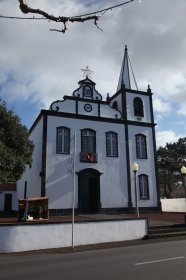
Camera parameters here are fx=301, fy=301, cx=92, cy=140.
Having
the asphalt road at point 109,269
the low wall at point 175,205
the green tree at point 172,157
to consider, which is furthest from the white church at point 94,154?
the green tree at point 172,157

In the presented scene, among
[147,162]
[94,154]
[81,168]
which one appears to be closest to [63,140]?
[81,168]

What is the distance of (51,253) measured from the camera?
12.2 meters

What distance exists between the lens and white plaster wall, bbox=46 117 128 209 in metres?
22.4

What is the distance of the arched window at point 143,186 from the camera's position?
25.5 meters

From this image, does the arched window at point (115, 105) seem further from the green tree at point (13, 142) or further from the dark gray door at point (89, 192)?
the green tree at point (13, 142)

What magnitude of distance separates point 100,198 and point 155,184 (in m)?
5.46

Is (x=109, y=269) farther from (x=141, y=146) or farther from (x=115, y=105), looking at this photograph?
(x=115, y=105)

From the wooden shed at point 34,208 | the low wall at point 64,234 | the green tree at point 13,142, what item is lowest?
A: the low wall at point 64,234

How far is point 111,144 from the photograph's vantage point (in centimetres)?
2541

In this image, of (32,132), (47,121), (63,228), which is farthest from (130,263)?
(32,132)

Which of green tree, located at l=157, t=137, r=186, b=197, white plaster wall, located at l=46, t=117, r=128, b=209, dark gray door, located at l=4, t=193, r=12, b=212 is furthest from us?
green tree, located at l=157, t=137, r=186, b=197

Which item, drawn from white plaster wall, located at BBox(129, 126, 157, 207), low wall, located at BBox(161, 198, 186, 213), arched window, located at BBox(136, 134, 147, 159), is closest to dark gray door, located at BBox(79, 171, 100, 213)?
white plaster wall, located at BBox(129, 126, 157, 207)

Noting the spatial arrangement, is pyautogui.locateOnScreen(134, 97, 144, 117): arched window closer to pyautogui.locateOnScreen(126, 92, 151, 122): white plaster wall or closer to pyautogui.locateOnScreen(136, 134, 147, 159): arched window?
pyautogui.locateOnScreen(126, 92, 151, 122): white plaster wall

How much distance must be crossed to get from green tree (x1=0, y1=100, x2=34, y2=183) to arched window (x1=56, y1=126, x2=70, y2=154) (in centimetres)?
508
